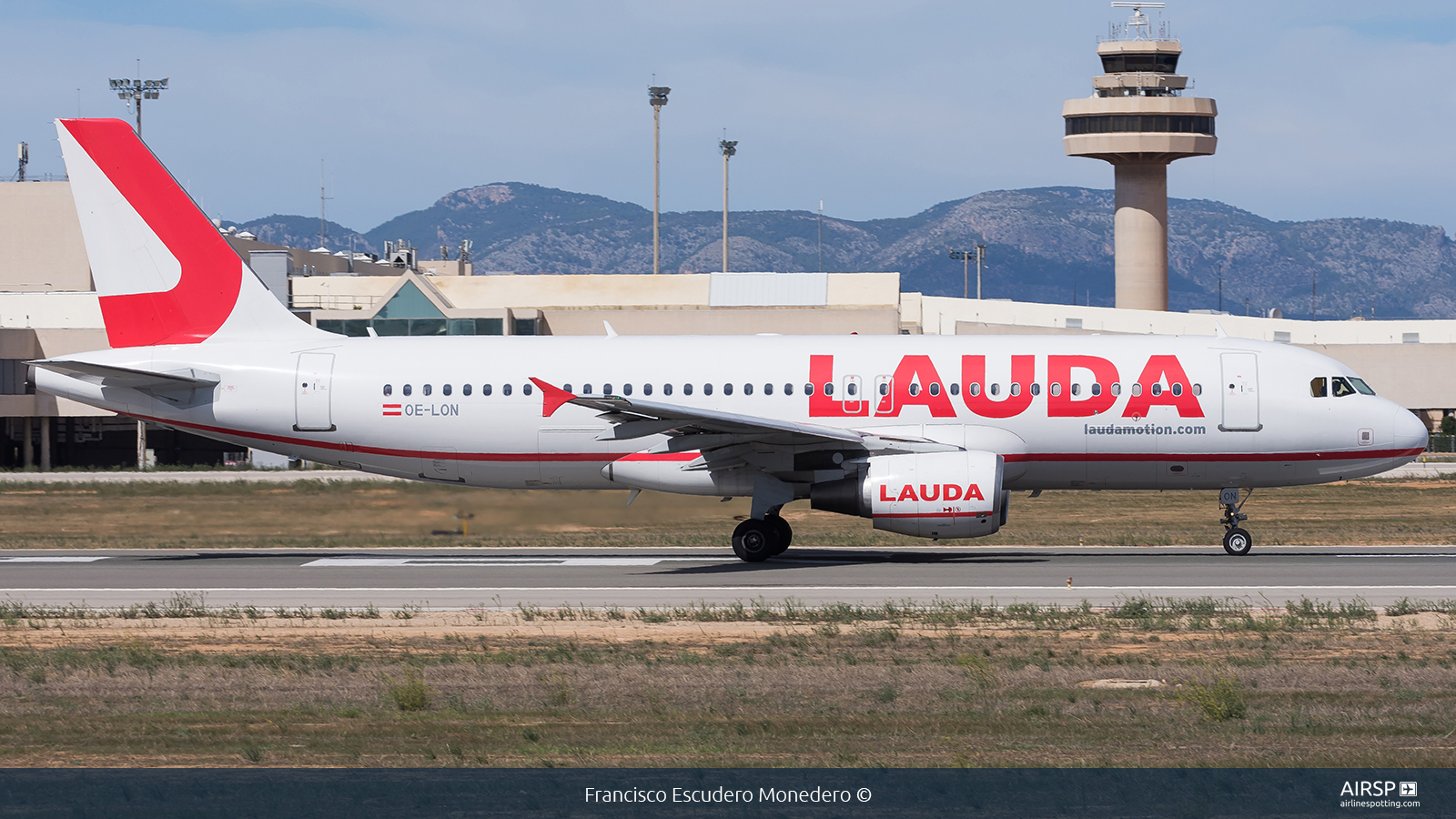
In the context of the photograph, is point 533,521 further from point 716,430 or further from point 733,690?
point 733,690

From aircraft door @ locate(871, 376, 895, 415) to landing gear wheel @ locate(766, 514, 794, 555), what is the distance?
111 inches

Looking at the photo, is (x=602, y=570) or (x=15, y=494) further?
(x=15, y=494)

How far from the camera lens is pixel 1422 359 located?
89.8m

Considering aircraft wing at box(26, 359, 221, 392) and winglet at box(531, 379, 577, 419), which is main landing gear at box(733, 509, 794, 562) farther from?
aircraft wing at box(26, 359, 221, 392)

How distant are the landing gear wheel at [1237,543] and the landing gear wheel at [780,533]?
27.5 ft

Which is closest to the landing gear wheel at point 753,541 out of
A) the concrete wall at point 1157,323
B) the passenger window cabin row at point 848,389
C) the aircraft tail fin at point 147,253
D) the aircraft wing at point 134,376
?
the passenger window cabin row at point 848,389

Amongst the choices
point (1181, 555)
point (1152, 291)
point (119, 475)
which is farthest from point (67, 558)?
point (1152, 291)

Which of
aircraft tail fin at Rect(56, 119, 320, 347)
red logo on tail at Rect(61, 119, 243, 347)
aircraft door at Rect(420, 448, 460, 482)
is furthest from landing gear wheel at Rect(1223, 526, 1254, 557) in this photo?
red logo on tail at Rect(61, 119, 243, 347)

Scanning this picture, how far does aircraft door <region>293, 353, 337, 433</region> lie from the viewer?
95.6 feet

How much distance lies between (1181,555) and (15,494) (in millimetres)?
39408

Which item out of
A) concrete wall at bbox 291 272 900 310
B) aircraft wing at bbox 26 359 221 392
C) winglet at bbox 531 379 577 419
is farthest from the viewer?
concrete wall at bbox 291 272 900 310

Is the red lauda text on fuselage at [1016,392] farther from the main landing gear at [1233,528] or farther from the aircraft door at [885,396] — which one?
the main landing gear at [1233,528]

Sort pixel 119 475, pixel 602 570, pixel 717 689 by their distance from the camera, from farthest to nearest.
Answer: pixel 119 475
pixel 602 570
pixel 717 689
